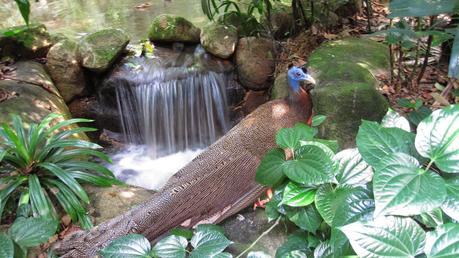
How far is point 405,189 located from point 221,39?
400 cm

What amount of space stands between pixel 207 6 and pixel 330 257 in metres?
3.79

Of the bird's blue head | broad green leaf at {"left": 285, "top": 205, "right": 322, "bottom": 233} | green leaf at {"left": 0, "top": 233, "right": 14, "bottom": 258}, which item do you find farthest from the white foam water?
broad green leaf at {"left": 285, "top": 205, "right": 322, "bottom": 233}

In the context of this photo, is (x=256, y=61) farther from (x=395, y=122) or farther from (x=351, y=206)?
(x=351, y=206)

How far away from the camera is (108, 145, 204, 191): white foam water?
166 inches

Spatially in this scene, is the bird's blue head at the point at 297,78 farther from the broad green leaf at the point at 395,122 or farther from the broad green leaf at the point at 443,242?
the broad green leaf at the point at 443,242

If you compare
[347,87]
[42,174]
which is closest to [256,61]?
[347,87]

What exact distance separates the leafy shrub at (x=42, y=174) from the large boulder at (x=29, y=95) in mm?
580

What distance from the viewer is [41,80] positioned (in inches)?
164

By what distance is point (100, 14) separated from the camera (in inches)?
274

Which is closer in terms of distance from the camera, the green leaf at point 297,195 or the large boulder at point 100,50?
the green leaf at point 297,195

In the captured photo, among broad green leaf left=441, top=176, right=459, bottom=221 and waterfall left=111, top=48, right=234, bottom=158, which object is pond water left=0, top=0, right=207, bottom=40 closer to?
waterfall left=111, top=48, right=234, bottom=158

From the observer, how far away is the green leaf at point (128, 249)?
1.22 metres

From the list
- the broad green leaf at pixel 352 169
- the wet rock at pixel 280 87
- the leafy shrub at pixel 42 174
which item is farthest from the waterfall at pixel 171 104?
the broad green leaf at pixel 352 169

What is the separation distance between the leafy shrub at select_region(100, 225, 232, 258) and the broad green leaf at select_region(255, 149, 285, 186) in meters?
0.23
